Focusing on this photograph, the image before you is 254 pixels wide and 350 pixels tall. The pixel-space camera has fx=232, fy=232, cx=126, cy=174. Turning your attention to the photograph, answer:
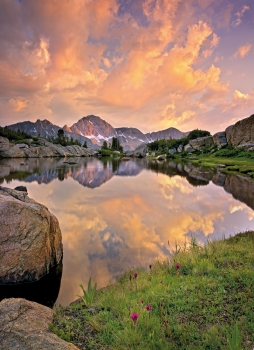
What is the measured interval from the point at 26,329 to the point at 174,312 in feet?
10.9

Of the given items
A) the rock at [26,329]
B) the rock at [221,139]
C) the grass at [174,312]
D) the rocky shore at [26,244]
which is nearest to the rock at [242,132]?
the rock at [221,139]

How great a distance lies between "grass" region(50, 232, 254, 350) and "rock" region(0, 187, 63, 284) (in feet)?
9.74

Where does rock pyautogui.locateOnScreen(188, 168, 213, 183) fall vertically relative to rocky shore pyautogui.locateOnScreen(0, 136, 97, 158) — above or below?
below

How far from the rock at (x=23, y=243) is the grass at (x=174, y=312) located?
2.97 metres

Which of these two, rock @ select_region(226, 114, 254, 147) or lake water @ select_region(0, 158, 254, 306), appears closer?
lake water @ select_region(0, 158, 254, 306)

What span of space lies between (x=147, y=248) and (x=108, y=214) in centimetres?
685

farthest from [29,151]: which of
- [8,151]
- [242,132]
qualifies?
[242,132]

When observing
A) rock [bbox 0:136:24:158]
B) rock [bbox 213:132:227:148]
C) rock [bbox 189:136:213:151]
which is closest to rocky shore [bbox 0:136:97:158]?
rock [bbox 0:136:24:158]

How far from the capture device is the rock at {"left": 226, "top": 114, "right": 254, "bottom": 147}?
77912 millimetres

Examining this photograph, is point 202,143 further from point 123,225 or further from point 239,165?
point 123,225

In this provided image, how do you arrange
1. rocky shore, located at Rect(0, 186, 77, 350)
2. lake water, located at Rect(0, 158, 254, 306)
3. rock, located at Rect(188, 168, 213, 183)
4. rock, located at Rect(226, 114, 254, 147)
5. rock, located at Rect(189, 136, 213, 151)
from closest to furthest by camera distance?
rocky shore, located at Rect(0, 186, 77, 350) → lake water, located at Rect(0, 158, 254, 306) → rock, located at Rect(188, 168, 213, 183) → rock, located at Rect(226, 114, 254, 147) → rock, located at Rect(189, 136, 213, 151)

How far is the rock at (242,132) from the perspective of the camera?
7791 cm

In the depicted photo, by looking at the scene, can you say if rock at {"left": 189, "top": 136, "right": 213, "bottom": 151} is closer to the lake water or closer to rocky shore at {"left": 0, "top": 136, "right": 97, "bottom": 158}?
rocky shore at {"left": 0, "top": 136, "right": 97, "bottom": 158}

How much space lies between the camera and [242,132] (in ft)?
268
